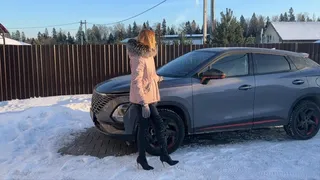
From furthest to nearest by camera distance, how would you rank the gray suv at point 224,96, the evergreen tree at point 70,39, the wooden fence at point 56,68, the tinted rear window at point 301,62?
the evergreen tree at point 70,39 → the wooden fence at point 56,68 → the tinted rear window at point 301,62 → the gray suv at point 224,96

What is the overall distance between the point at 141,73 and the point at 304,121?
11.2ft

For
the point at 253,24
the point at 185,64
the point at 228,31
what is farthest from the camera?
Answer: the point at 253,24

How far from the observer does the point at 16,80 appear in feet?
35.4

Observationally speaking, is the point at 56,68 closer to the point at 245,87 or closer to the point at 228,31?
the point at 245,87

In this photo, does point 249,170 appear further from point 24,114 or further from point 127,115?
point 24,114

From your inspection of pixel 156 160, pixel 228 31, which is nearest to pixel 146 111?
pixel 156 160

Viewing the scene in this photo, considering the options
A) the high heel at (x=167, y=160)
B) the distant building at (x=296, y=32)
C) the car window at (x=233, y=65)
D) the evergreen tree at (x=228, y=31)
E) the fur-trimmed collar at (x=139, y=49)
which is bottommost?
the high heel at (x=167, y=160)

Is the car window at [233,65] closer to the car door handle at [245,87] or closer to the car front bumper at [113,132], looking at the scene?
the car door handle at [245,87]

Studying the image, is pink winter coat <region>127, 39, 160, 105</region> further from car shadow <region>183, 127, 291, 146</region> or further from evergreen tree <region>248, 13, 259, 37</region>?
evergreen tree <region>248, 13, 259, 37</region>

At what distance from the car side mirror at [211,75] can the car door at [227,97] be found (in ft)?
0.22

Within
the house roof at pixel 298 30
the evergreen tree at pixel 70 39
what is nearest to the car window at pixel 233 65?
the house roof at pixel 298 30

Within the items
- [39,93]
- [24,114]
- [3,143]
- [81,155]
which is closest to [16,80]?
[39,93]

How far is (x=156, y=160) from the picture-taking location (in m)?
4.95

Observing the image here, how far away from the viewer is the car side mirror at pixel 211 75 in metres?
5.33
